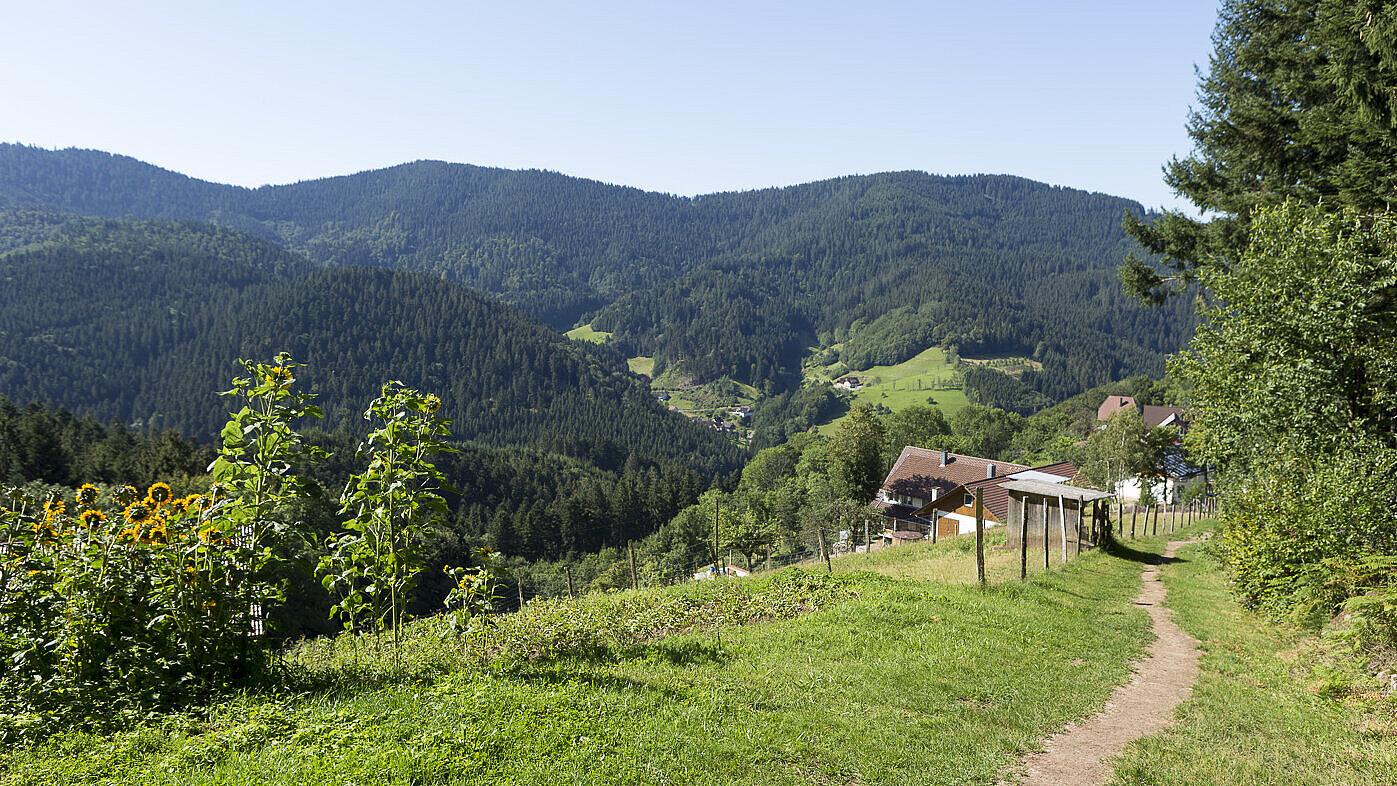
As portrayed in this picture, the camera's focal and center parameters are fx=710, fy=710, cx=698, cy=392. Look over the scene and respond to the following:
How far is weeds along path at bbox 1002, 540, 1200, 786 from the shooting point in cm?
703

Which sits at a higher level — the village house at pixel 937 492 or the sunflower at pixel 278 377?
the sunflower at pixel 278 377

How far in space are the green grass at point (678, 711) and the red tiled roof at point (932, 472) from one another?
54.6 meters

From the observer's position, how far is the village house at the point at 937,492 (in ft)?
185

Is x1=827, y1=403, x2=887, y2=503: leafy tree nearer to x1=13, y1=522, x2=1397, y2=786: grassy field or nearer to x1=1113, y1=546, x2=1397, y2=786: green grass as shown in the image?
x1=13, y1=522, x2=1397, y2=786: grassy field

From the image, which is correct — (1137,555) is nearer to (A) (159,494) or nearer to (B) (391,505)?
(B) (391,505)

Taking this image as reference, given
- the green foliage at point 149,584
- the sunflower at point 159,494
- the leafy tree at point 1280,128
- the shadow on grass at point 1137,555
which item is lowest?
the shadow on grass at point 1137,555

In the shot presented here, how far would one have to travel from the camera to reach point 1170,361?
19938mm

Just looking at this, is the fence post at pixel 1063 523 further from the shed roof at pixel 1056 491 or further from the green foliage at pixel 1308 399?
the green foliage at pixel 1308 399

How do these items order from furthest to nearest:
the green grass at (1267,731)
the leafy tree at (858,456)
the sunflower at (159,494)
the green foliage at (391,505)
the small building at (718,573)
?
the leafy tree at (858,456) < the small building at (718,573) < the green foliage at (391,505) < the green grass at (1267,731) < the sunflower at (159,494)

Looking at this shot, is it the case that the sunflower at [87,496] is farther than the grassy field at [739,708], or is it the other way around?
the sunflower at [87,496]

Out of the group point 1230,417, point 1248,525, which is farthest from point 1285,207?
point 1248,525

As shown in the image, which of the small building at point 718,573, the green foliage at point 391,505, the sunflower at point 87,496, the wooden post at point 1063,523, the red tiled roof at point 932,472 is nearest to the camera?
the sunflower at point 87,496

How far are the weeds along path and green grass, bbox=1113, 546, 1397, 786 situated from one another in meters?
0.19

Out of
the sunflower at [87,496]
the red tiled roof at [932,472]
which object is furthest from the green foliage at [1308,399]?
the red tiled roof at [932,472]
